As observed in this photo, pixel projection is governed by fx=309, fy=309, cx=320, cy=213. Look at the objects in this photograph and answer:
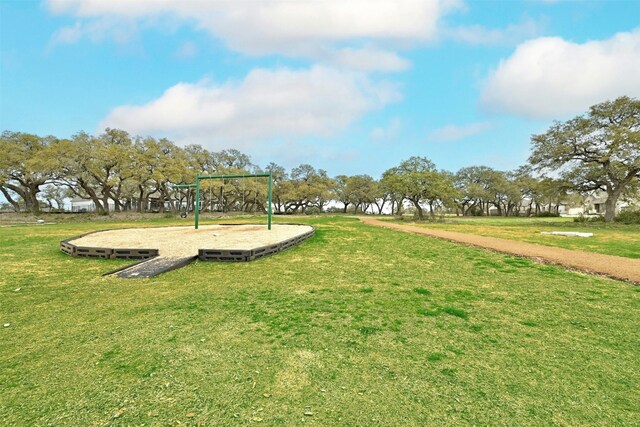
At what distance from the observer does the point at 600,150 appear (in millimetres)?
23422

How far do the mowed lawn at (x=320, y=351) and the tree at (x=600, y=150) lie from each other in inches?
914

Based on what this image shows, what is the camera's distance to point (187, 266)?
7.45 metres

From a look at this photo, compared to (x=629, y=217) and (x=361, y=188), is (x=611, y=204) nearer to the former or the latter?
(x=629, y=217)

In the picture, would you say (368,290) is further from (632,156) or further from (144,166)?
(144,166)

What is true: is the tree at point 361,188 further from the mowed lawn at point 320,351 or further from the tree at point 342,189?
the mowed lawn at point 320,351

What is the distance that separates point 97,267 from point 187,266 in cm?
213

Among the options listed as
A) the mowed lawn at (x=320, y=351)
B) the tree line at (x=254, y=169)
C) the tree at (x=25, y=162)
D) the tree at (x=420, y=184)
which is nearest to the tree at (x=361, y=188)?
the tree line at (x=254, y=169)

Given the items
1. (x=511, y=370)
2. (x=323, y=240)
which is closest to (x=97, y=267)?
(x=323, y=240)

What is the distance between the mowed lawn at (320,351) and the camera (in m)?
2.35

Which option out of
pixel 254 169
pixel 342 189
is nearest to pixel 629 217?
pixel 342 189

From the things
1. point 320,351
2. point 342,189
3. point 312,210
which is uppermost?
point 342,189

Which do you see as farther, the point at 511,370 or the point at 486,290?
the point at 486,290

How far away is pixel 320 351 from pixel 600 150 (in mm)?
29950

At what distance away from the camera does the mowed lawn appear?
2350mm
